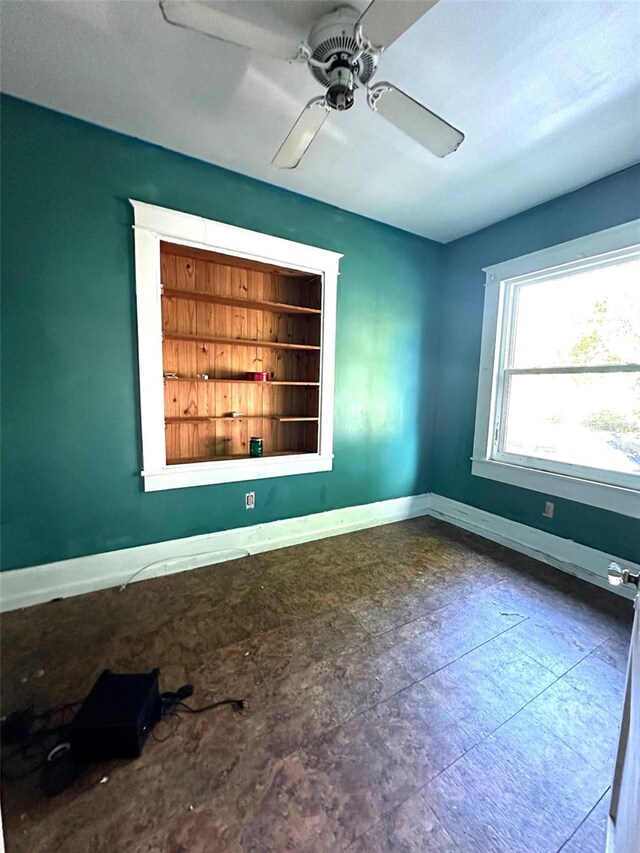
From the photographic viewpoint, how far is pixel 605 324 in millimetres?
2398

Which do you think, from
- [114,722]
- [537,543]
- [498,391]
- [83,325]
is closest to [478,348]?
[498,391]

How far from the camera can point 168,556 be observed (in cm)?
236

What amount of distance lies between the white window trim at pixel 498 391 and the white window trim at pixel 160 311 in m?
1.41

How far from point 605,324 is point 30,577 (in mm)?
4005

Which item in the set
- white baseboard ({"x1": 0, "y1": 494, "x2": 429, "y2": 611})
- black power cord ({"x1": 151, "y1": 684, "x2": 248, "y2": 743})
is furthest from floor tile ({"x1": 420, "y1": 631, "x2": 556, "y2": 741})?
white baseboard ({"x1": 0, "y1": 494, "x2": 429, "y2": 611})

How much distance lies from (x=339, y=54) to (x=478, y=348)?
244cm

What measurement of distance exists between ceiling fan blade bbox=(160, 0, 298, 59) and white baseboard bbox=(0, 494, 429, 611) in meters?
2.49

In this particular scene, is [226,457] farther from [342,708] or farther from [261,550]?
[342,708]

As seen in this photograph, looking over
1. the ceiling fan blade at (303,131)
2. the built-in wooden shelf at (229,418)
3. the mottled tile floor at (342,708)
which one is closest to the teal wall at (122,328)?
the built-in wooden shelf at (229,418)

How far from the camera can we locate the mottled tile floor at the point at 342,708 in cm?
101

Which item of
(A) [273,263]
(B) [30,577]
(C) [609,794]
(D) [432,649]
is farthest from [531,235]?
(B) [30,577]

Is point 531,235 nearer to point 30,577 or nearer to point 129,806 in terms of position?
point 129,806

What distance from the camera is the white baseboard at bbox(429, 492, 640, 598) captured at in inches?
92.7

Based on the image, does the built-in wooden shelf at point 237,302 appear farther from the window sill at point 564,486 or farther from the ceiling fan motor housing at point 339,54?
the window sill at point 564,486
